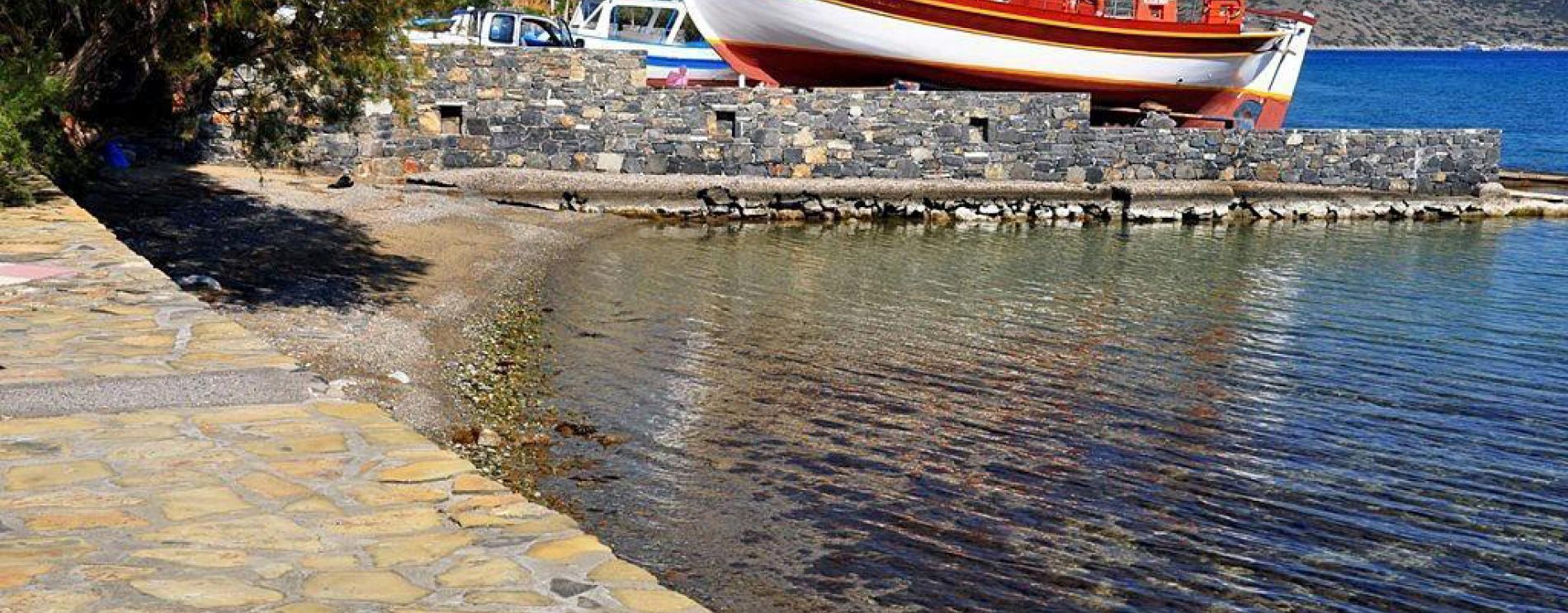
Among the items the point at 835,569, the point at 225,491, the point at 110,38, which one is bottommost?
the point at 835,569

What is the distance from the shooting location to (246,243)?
15.9 m

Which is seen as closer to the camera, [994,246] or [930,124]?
[994,246]

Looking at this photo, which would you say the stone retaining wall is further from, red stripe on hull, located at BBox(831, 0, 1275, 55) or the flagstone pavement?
the flagstone pavement

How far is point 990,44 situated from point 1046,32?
98 centimetres

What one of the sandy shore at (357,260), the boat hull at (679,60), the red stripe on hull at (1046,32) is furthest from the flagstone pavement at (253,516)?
the boat hull at (679,60)

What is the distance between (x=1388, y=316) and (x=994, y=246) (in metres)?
5.90

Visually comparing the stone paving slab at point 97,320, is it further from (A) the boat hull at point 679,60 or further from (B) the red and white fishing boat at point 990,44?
(A) the boat hull at point 679,60

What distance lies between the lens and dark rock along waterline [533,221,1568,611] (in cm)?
866

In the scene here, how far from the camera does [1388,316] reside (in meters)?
17.7

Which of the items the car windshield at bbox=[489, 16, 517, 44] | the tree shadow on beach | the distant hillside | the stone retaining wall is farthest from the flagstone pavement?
the distant hillside

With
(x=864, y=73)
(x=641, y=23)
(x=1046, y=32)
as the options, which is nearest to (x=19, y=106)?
(x=864, y=73)

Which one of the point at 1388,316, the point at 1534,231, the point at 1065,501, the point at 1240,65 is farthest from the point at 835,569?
the point at 1240,65

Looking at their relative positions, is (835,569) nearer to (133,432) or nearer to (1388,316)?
(133,432)

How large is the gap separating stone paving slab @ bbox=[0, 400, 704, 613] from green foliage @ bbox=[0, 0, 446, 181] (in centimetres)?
580
